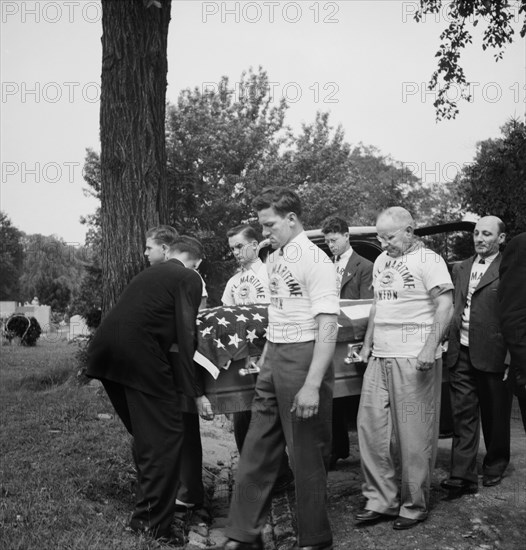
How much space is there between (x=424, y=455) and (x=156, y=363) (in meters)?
1.70

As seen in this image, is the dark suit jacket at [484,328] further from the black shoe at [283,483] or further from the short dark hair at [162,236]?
the short dark hair at [162,236]

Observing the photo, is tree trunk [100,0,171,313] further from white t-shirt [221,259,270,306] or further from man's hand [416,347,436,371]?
man's hand [416,347,436,371]

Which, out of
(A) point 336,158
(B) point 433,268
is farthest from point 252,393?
(A) point 336,158

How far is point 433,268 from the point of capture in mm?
4504

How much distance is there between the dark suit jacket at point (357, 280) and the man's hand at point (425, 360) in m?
1.69

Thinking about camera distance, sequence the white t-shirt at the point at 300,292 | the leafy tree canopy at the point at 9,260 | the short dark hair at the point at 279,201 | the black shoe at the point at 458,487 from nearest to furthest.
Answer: the white t-shirt at the point at 300,292 < the short dark hair at the point at 279,201 < the black shoe at the point at 458,487 < the leafy tree canopy at the point at 9,260

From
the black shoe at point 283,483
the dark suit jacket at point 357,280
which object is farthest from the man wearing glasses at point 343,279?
the black shoe at point 283,483

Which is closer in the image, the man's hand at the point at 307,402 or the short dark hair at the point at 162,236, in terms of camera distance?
the man's hand at the point at 307,402

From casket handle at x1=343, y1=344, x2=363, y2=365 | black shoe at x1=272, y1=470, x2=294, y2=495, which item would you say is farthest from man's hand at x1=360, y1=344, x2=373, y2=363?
black shoe at x1=272, y1=470, x2=294, y2=495

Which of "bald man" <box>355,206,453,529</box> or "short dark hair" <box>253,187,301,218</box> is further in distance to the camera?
"bald man" <box>355,206,453,529</box>

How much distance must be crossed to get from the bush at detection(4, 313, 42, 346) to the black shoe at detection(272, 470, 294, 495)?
1698 centimetres

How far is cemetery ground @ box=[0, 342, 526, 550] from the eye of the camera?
4.21m

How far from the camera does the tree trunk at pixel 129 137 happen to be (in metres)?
6.86

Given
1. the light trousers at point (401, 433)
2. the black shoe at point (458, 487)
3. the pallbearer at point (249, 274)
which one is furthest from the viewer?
the pallbearer at point (249, 274)
